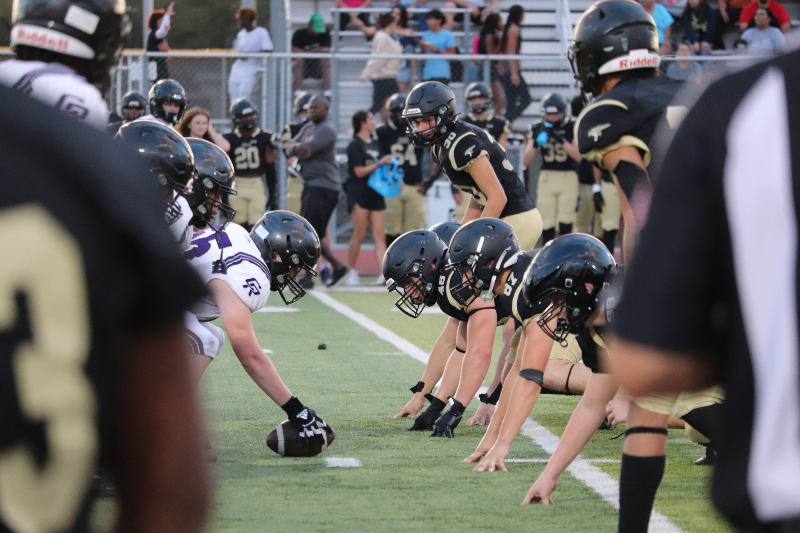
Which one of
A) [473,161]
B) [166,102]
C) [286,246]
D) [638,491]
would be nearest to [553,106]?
[166,102]

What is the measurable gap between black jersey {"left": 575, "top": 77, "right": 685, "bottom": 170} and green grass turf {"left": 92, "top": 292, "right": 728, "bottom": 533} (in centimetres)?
130

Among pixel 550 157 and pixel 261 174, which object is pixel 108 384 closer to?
pixel 261 174

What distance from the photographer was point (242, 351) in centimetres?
529

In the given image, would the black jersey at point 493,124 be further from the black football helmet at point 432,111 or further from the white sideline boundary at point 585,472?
the black football helmet at point 432,111

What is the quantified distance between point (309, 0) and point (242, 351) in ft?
44.6

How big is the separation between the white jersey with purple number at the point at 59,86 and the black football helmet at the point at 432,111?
3.82 metres

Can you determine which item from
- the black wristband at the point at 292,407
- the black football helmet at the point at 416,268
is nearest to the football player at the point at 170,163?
the black wristband at the point at 292,407

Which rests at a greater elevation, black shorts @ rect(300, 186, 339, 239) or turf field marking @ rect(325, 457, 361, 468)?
turf field marking @ rect(325, 457, 361, 468)

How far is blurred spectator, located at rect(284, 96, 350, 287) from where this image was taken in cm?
1312

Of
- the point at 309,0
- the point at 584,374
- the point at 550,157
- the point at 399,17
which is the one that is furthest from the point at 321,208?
the point at 584,374

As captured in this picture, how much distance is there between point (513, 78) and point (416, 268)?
10071mm

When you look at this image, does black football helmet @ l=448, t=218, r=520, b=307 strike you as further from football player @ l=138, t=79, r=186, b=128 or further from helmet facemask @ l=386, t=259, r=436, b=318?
football player @ l=138, t=79, r=186, b=128

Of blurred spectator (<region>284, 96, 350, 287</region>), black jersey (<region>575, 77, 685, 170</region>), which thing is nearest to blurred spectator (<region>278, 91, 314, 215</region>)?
blurred spectator (<region>284, 96, 350, 287</region>)

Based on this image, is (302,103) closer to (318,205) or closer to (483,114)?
(318,205)
